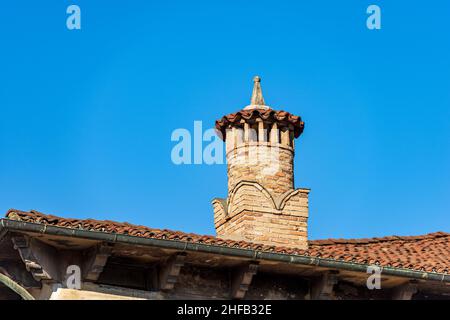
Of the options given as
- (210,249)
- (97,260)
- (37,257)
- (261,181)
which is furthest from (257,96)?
(37,257)

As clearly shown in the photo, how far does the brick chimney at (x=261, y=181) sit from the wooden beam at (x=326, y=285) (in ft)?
7.76

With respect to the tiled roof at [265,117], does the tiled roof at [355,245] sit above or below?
below

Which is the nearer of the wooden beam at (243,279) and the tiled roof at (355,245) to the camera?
the tiled roof at (355,245)

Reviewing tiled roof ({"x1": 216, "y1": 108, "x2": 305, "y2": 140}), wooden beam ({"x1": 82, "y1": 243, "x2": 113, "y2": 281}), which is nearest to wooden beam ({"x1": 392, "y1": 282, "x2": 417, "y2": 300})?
wooden beam ({"x1": 82, "y1": 243, "x2": 113, "y2": 281})

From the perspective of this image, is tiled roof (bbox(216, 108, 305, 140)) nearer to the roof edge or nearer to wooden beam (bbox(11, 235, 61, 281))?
the roof edge

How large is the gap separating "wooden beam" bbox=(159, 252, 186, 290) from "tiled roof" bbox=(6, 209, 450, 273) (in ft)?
0.80

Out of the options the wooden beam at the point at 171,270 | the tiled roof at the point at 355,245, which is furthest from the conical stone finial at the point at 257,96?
the wooden beam at the point at 171,270

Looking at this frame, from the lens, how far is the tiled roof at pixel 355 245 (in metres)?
13.7

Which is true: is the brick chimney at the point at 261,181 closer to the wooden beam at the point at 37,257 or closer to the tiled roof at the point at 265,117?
the tiled roof at the point at 265,117

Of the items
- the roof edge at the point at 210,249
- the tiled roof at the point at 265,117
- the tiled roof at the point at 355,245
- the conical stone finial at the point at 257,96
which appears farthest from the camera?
the conical stone finial at the point at 257,96

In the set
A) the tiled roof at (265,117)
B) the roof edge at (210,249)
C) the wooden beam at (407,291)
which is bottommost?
the wooden beam at (407,291)

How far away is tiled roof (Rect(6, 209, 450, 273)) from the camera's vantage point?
13711mm
